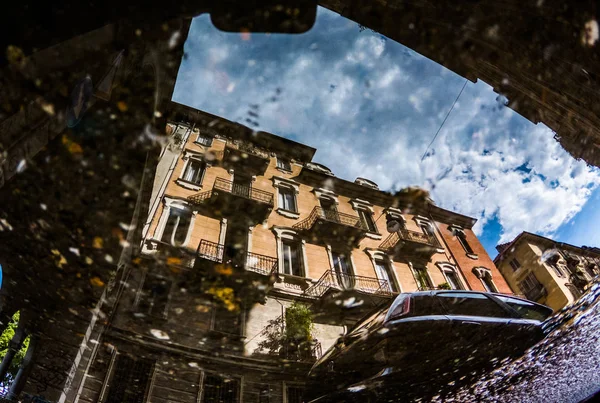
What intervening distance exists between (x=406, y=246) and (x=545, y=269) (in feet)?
34.7

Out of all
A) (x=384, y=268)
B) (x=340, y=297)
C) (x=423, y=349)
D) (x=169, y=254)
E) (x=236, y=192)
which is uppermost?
(x=236, y=192)

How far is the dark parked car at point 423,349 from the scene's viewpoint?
12.6 feet

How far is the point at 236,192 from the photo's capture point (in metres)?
11.5

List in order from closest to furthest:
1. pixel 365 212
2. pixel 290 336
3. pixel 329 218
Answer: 1. pixel 290 336
2. pixel 329 218
3. pixel 365 212

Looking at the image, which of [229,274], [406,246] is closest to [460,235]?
[406,246]

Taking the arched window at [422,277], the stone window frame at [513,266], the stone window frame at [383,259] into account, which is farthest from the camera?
the stone window frame at [513,266]

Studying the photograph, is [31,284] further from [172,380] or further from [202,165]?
[202,165]

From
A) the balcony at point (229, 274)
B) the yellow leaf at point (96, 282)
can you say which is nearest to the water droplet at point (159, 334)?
the balcony at point (229, 274)

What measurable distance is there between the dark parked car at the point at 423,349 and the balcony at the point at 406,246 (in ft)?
28.6

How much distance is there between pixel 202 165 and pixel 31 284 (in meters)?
8.38

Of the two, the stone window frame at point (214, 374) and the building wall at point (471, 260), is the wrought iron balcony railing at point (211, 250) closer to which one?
the stone window frame at point (214, 374)

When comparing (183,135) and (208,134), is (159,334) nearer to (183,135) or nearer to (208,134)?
(183,135)

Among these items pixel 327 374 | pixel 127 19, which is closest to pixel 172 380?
pixel 327 374

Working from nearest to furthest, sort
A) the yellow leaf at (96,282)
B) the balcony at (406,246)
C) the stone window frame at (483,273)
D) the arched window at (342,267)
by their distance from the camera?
the yellow leaf at (96,282) → the arched window at (342,267) → the balcony at (406,246) → the stone window frame at (483,273)
